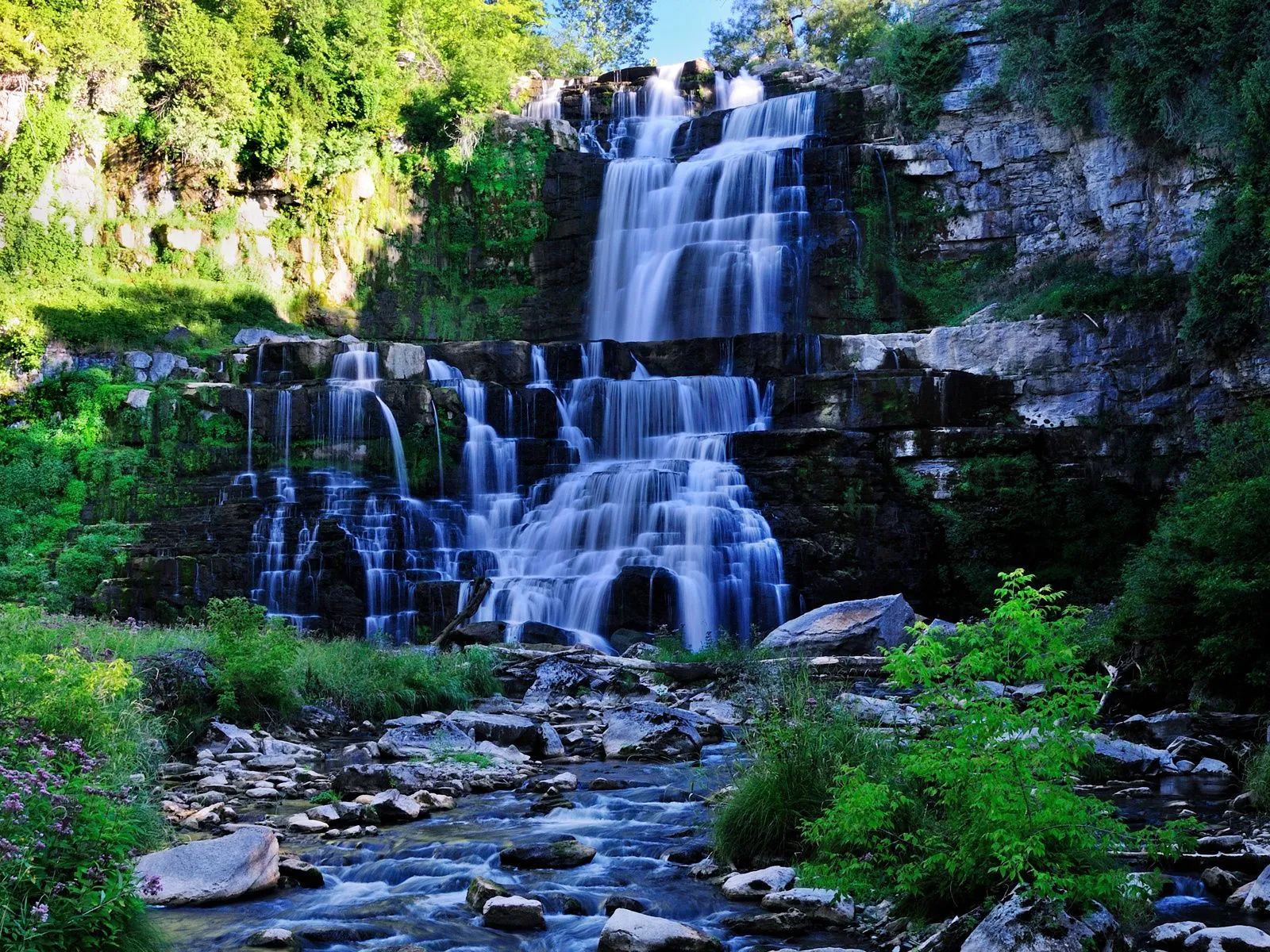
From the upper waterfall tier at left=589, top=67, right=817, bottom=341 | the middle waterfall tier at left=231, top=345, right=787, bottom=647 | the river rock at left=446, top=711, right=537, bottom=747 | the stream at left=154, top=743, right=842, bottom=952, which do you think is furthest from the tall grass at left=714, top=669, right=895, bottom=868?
the upper waterfall tier at left=589, top=67, right=817, bottom=341

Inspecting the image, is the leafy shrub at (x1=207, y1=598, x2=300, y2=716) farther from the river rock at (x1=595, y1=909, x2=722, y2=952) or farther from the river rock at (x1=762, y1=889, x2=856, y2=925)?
the river rock at (x1=762, y1=889, x2=856, y2=925)

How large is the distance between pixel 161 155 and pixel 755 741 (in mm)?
28677

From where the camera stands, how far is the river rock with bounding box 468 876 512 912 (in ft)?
20.4

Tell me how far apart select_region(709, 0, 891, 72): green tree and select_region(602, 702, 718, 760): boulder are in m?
39.4

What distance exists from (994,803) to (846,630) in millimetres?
11528

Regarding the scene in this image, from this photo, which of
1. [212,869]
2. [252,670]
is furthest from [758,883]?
[252,670]

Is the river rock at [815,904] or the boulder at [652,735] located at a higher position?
the river rock at [815,904]

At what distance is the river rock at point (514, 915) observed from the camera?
592cm

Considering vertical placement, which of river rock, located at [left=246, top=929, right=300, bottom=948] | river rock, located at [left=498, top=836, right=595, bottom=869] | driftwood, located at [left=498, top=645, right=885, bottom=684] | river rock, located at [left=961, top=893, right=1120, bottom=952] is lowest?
driftwood, located at [left=498, top=645, right=885, bottom=684]

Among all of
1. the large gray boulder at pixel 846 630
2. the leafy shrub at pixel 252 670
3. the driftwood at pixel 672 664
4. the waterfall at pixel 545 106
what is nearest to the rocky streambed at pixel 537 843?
the leafy shrub at pixel 252 670

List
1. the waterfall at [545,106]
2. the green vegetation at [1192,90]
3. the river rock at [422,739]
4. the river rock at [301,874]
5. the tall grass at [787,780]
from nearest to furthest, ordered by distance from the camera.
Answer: the tall grass at [787,780]
the river rock at [301,874]
the river rock at [422,739]
the green vegetation at [1192,90]
the waterfall at [545,106]

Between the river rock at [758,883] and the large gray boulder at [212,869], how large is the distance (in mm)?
2724

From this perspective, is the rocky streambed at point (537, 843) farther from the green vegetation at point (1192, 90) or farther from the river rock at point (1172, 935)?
the green vegetation at point (1192, 90)

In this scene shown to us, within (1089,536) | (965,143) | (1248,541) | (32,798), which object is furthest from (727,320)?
(32,798)
